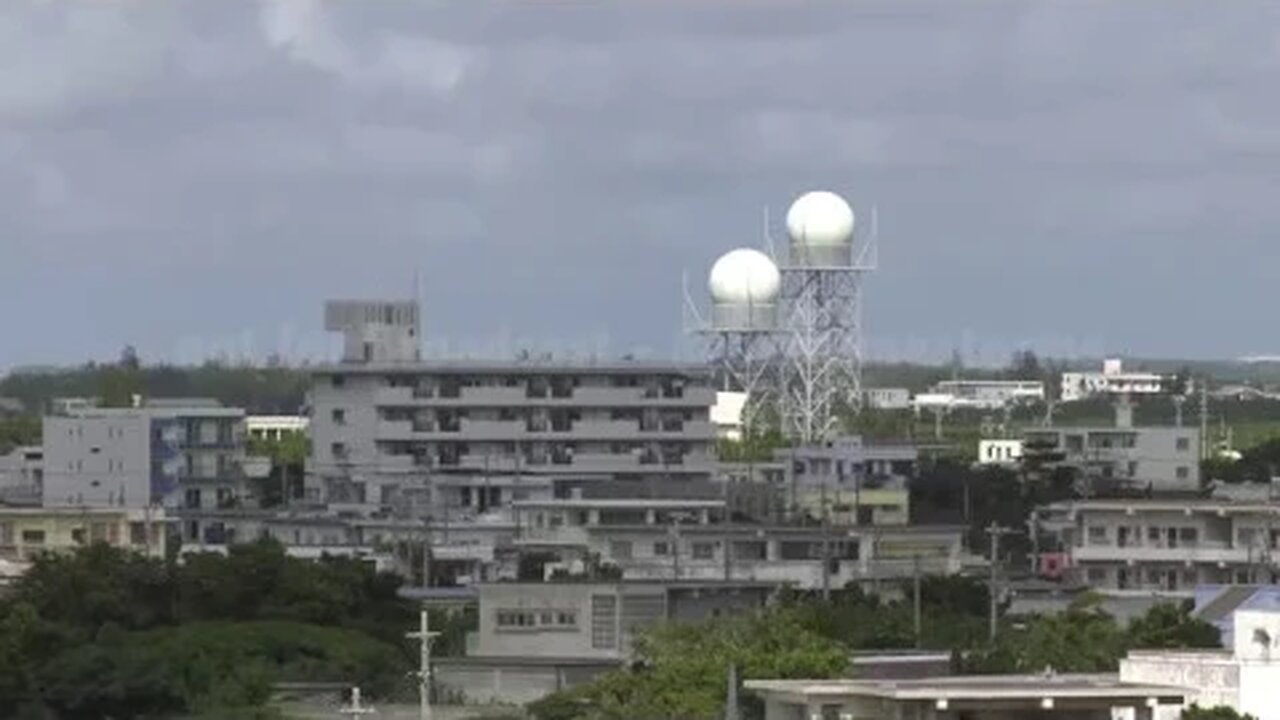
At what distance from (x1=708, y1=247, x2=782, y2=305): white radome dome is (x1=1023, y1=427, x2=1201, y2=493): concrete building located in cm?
1240

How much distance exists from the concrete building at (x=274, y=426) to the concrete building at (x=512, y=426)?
3020 centimetres

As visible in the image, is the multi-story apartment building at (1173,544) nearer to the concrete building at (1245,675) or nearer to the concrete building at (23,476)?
the concrete building at (23,476)

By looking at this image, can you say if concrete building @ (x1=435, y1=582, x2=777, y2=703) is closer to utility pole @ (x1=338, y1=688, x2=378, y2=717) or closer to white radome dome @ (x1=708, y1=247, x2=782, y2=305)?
utility pole @ (x1=338, y1=688, x2=378, y2=717)

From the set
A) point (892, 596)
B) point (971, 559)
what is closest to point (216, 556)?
point (892, 596)

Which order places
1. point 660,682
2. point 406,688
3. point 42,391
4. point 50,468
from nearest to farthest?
point 660,682 → point 406,688 → point 50,468 → point 42,391

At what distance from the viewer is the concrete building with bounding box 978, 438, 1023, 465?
4176 inches

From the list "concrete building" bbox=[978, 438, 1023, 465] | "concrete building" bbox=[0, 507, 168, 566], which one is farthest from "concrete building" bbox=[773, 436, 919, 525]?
"concrete building" bbox=[0, 507, 168, 566]

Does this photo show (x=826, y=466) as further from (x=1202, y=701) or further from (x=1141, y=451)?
(x=1202, y=701)

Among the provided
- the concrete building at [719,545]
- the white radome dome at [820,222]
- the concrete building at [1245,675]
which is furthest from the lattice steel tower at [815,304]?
the concrete building at [1245,675]

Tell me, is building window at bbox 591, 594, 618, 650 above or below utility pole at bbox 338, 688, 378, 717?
above

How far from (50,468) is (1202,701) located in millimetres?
62700

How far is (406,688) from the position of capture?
1913 inches

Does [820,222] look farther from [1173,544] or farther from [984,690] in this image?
[984,690]

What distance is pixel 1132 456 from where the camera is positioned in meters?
92.6
